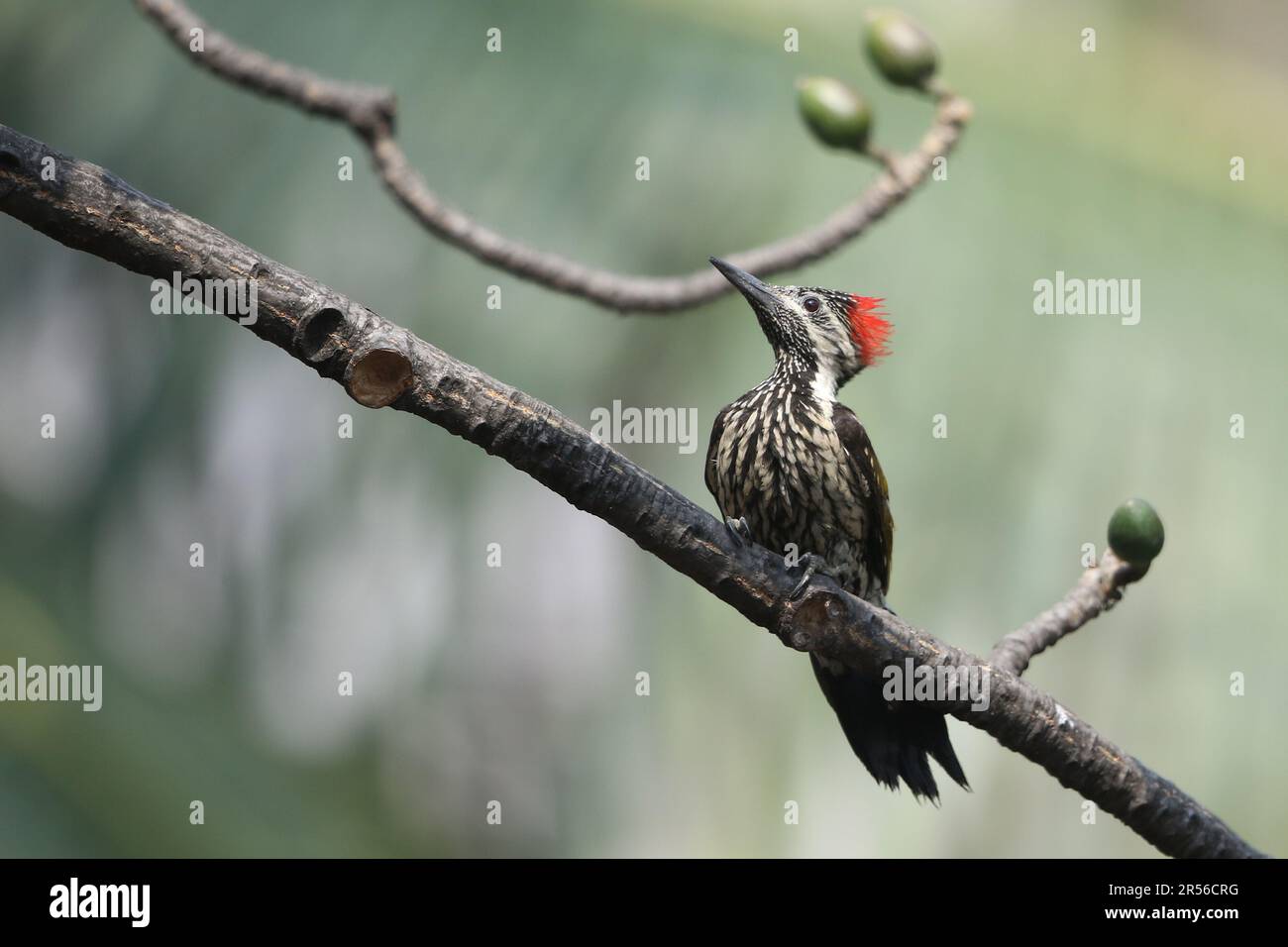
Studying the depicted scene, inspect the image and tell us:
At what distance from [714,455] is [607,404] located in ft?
1.78

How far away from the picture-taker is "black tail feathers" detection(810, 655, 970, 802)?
3.75m

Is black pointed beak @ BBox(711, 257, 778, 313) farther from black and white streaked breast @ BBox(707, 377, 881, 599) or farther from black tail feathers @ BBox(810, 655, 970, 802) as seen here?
black tail feathers @ BBox(810, 655, 970, 802)

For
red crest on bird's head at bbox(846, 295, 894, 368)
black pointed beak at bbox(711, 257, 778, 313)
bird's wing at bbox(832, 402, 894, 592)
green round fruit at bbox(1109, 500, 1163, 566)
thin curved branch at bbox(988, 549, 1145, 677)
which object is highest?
black pointed beak at bbox(711, 257, 778, 313)

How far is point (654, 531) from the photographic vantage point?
282 centimetres

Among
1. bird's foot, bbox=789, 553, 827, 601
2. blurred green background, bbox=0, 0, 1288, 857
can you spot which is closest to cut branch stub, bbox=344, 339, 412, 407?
bird's foot, bbox=789, 553, 827, 601

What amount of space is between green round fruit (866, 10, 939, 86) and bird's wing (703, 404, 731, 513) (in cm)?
115

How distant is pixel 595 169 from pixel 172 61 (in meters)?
1.65

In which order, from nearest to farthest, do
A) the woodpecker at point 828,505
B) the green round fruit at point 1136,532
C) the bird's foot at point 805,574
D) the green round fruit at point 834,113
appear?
the bird's foot at point 805,574, the green round fruit at point 1136,532, the green round fruit at point 834,113, the woodpecker at point 828,505

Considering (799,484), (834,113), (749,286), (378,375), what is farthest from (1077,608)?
(378,375)

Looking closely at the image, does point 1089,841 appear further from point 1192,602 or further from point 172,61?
point 172,61

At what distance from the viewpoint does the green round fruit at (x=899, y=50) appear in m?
3.75

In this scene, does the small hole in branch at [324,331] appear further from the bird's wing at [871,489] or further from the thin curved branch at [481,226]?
the bird's wing at [871,489]

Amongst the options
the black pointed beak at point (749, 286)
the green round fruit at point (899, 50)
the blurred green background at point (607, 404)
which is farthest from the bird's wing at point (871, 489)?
the green round fruit at point (899, 50)
